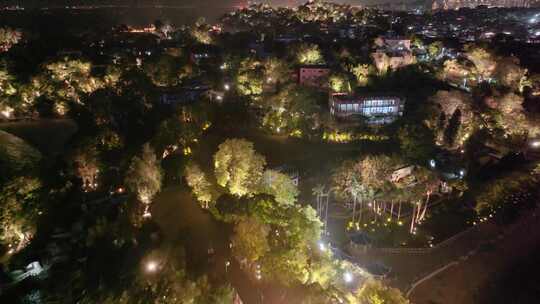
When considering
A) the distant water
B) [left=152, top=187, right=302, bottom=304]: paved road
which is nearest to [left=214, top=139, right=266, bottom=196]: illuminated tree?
[left=152, top=187, right=302, bottom=304]: paved road

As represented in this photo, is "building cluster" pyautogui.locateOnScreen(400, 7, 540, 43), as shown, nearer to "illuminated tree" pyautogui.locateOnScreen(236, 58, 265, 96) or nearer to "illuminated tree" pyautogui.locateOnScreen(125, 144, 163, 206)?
"illuminated tree" pyautogui.locateOnScreen(236, 58, 265, 96)

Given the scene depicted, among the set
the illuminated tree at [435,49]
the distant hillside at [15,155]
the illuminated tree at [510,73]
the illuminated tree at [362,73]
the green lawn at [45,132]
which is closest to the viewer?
the distant hillside at [15,155]

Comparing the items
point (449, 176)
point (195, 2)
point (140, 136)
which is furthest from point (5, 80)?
point (195, 2)

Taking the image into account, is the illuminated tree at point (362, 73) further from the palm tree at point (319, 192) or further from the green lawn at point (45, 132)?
the green lawn at point (45, 132)

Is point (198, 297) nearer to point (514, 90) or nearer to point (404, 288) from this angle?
point (404, 288)

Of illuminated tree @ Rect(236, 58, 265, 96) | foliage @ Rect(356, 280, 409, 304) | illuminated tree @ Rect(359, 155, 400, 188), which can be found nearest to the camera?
foliage @ Rect(356, 280, 409, 304)

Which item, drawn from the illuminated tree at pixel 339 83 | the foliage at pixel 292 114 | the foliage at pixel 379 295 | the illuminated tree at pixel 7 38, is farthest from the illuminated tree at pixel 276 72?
the illuminated tree at pixel 7 38
